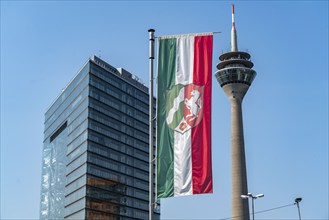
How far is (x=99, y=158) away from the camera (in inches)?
5886

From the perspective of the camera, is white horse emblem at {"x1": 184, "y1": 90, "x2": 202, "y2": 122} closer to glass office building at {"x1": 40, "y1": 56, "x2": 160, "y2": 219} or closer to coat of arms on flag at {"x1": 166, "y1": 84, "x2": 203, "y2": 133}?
coat of arms on flag at {"x1": 166, "y1": 84, "x2": 203, "y2": 133}

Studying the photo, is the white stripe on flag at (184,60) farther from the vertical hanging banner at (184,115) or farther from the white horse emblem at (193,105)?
the white horse emblem at (193,105)

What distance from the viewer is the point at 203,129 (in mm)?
22656

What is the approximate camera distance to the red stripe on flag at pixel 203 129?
22062 mm

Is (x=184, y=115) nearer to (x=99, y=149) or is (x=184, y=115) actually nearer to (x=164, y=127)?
(x=164, y=127)

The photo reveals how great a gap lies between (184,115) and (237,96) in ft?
342

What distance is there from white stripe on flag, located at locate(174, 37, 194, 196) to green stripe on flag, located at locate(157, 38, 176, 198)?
0.18 meters

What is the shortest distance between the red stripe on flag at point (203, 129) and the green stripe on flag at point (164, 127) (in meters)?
0.98

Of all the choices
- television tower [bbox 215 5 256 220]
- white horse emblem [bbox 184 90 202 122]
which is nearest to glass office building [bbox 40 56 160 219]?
television tower [bbox 215 5 256 220]

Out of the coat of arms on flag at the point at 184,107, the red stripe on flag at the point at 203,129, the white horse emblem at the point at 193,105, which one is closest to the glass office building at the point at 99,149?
the coat of arms on flag at the point at 184,107

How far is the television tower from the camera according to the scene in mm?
116625

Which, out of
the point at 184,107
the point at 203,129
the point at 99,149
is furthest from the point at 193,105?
the point at 99,149

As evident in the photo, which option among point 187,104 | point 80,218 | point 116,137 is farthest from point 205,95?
point 116,137

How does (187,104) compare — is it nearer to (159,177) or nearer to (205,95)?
(205,95)
